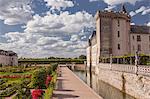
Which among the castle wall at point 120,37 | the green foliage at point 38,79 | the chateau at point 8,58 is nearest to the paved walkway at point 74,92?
the green foliage at point 38,79

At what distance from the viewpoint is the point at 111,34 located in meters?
48.3

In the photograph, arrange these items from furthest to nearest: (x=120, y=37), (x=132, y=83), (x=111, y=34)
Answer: (x=120, y=37) < (x=111, y=34) < (x=132, y=83)

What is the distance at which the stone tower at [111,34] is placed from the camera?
4791cm

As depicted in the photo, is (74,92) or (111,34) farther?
(111,34)

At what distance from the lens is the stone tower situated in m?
47.9

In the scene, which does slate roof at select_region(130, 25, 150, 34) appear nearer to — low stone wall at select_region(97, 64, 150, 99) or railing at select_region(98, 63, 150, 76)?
railing at select_region(98, 63, 150, 76)

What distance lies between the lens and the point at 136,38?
173 ft

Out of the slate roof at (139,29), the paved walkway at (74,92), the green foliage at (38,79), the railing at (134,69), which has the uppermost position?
the slate roof at (139,29)

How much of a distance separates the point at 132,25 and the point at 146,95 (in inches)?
1496

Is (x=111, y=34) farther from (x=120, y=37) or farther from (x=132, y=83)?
(x=132, y=83)

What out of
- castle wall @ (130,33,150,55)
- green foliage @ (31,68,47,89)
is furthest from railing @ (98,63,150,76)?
castle wall @ (130,33,150,55)

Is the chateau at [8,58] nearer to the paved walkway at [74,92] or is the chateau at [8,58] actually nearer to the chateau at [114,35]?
the chateau at [114,35]

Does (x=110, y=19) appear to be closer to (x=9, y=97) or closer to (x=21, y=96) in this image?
(x=9, y=97)

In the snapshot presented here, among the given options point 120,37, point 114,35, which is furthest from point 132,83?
point 120,37
